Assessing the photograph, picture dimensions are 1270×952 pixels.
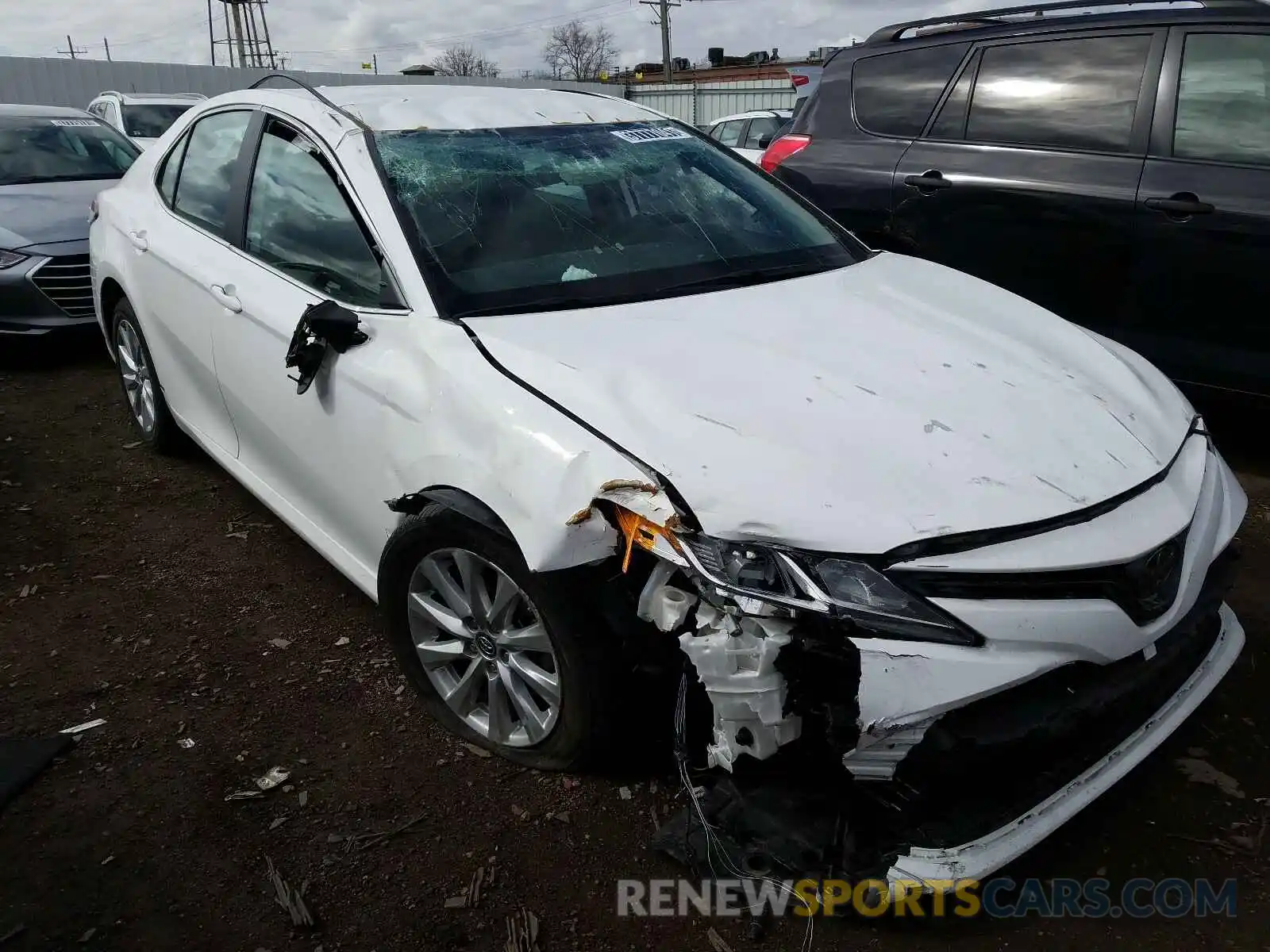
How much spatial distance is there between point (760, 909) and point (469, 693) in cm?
92

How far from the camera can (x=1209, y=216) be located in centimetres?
394

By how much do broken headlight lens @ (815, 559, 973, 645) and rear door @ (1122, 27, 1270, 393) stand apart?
299 cm

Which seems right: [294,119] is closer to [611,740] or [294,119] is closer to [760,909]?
[611,740]

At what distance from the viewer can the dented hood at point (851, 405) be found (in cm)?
188

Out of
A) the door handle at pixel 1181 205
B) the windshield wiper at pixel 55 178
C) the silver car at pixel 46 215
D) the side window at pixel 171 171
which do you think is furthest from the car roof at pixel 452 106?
the windshield wiper at pixel 55 178

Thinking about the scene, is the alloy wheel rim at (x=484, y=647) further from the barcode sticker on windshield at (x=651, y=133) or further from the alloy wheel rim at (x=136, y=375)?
the alloy wheel rim at (x=136, y=375)

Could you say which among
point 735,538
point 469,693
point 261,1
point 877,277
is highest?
point 261,1

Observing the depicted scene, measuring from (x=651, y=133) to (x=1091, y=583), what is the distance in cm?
224

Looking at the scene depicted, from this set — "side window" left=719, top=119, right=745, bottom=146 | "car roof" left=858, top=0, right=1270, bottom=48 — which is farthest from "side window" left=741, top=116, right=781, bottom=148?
"car roof" left=858, top=0, right=1270, bottom=48

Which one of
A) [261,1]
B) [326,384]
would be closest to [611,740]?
[326,384]

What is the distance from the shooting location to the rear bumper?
1812mm

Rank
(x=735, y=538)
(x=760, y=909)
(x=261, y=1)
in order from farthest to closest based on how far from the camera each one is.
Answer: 1. (x=261, y=1)
2. (x=760, y=909)
3. (x=735, y=538)

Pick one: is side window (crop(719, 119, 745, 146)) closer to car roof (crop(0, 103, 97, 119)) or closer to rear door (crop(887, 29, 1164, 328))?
car roof (crop(0, 103, 97, 119))

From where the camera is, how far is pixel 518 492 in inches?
81.7
